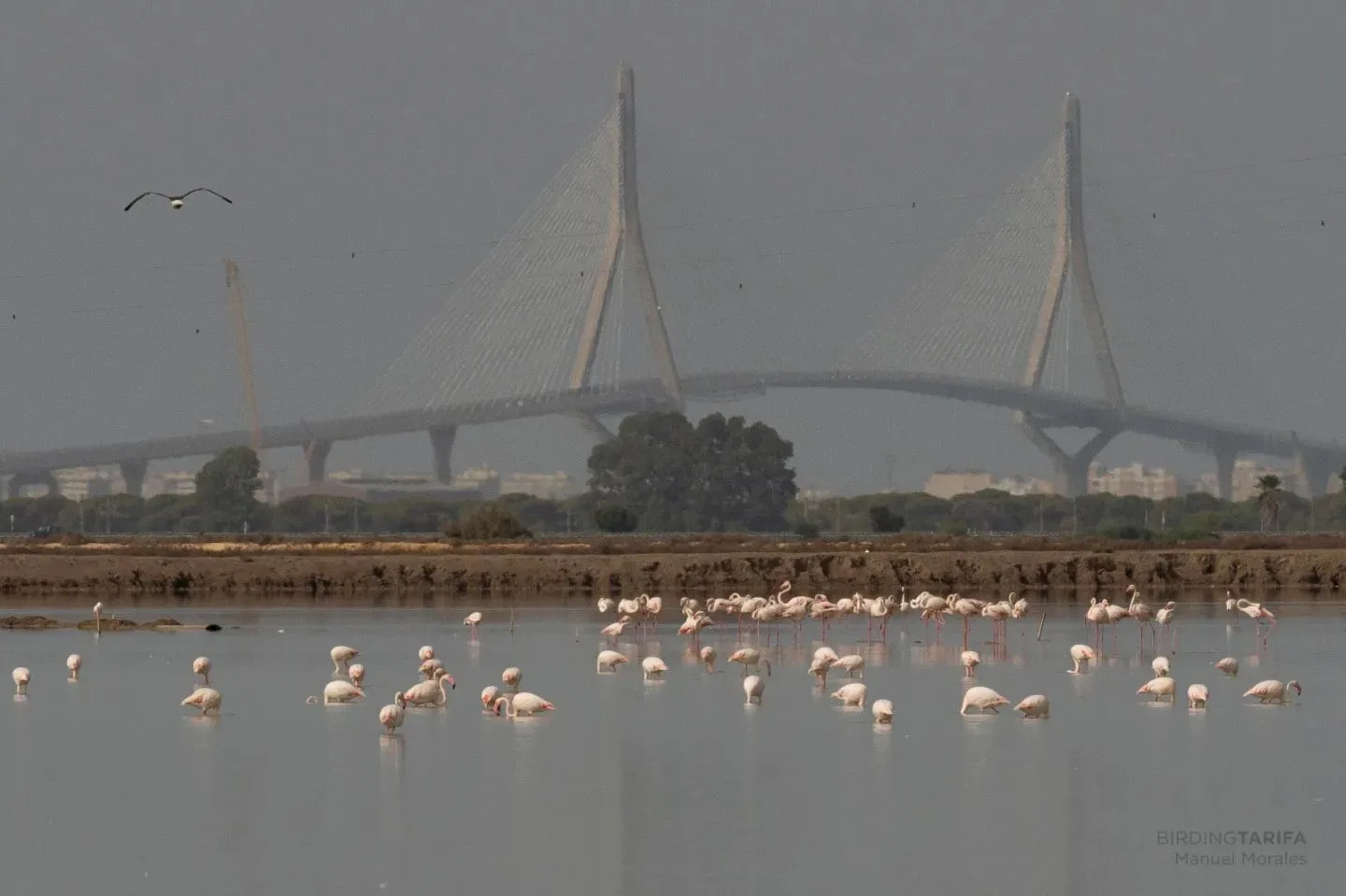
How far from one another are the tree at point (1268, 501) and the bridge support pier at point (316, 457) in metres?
25.7

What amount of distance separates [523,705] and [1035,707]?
3171 mm

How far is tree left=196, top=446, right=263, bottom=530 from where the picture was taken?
77.8 m

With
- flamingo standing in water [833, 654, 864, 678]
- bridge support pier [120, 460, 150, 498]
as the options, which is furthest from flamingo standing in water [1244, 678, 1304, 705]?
bridge support pier [120, 460, 150, 498]

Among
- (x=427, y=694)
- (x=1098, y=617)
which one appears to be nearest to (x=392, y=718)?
(x=427, y=694)

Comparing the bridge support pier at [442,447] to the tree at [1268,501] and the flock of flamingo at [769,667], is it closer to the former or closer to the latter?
the tree at [1268,501]

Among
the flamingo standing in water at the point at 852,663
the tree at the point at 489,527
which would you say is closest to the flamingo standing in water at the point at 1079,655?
the flamingo standing in water at the point at 852,663

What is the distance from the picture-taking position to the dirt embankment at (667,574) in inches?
1334

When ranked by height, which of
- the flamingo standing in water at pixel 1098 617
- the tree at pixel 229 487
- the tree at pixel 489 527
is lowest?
the flamingo standing in water at pixel 1098 617

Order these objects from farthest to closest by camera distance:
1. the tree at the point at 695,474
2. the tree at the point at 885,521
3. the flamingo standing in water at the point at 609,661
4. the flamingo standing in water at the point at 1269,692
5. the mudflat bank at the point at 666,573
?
the tree at the point at 695,474
the tree at the point at 885,521
the mudflat bank at the point at 666,573
the flamingo standing in water at the point at 609,661
the flamingo standing in water at the point at 1269,692

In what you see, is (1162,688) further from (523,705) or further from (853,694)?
(523,705)

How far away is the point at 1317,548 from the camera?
131 ft

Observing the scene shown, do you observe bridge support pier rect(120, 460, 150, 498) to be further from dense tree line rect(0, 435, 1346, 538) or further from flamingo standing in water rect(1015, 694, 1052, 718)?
flamingo standing in water rect(1015, 694, 1052, 718)

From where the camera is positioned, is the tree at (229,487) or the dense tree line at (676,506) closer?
the dense tree line at (676,506)

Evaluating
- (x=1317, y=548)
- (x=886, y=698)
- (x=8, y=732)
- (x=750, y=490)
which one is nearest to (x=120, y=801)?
(x=8, y=732)
